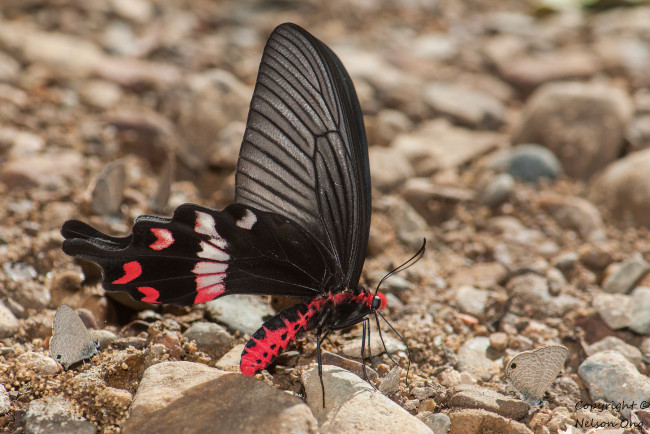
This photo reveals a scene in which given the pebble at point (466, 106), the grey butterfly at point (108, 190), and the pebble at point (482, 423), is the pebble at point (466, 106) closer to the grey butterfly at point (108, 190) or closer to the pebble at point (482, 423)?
the grey butterfly at point (108, 190)

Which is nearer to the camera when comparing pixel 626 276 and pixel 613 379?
pixel 613 379

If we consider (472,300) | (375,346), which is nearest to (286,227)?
(375,346)

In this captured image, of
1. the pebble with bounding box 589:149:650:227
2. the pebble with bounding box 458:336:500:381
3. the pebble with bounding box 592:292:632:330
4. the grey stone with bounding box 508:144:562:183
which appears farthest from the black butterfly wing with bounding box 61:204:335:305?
the pebble with bounding box 589:149:650:227

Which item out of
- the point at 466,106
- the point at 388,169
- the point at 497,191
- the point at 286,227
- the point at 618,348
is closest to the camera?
the point at 286,227

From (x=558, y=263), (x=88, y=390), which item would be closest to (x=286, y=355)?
(x=88, y=390)

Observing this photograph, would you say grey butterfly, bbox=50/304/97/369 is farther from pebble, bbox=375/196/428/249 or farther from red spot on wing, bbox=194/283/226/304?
pebble, bbox=375/196/428/249

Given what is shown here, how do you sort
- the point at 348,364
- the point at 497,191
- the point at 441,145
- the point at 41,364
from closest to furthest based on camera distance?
the point at 41,364 < the point at 348,364 < the point at 497,191 < the point at 441,145

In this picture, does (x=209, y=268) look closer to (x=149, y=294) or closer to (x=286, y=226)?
(x=149, y=294)
